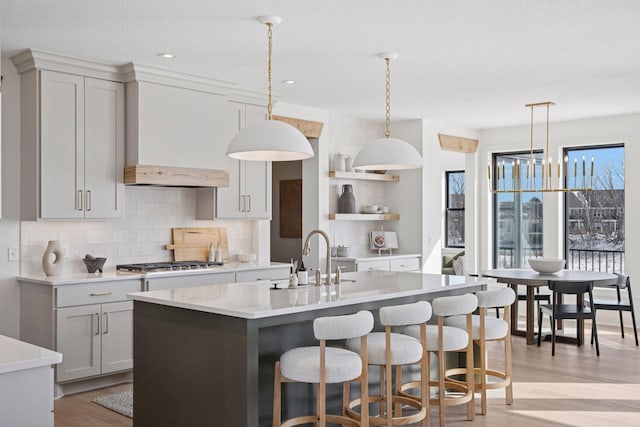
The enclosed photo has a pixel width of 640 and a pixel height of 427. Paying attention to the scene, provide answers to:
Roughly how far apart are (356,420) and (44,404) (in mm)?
1925

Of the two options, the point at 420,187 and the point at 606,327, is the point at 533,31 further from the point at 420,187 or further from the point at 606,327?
the point at 606,327

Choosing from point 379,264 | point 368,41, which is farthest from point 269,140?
point 379,264

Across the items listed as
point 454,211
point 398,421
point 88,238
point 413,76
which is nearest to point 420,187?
point 413,76

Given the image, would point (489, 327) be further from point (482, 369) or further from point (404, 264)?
point (404, 264)

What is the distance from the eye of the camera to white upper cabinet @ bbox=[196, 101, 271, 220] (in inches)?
243

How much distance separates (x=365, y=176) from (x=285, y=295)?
159 inches

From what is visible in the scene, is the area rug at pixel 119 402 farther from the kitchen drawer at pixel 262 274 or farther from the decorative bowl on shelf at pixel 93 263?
the kitchen drawer at pixel 262 274

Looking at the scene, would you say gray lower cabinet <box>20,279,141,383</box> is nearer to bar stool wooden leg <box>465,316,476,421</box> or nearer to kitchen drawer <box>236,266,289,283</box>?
kitchen drawer <box>236,266,289,283</box>

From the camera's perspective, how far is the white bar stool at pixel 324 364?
323 centimetres

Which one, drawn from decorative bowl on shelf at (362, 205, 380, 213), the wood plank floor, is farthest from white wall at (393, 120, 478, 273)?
the wood plank floor

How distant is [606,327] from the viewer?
25.5 feet

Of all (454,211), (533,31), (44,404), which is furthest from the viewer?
(454,211)

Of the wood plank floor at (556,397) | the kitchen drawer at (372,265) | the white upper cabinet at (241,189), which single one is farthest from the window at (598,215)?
the white upper cabinet at (241,189)

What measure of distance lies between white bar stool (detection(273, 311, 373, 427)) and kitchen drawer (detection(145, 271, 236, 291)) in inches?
84.0
